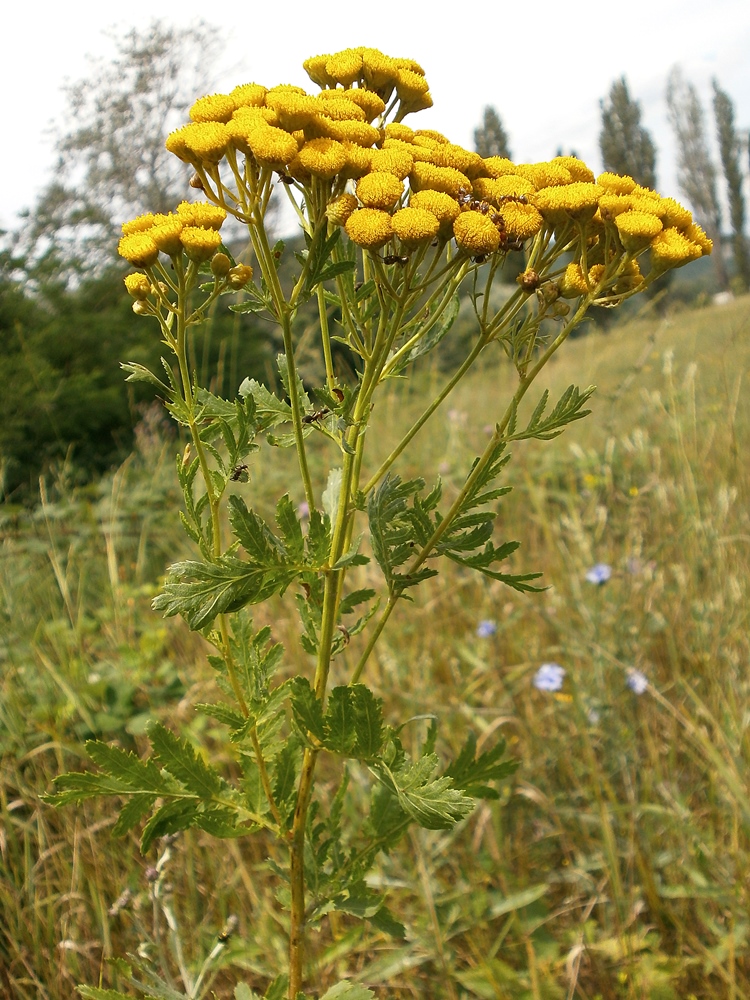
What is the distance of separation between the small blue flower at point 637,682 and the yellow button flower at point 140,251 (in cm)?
179

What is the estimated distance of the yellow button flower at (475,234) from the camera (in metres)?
0.91

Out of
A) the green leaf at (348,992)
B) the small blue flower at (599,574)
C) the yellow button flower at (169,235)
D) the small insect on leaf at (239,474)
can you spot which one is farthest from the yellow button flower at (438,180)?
the small blue flower at (599,574)

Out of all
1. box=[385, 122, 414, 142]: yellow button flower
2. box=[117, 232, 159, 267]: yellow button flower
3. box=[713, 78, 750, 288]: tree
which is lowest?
box=[713, 78, 750, 288]: tree

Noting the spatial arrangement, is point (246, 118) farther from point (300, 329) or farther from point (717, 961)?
point (300, 329)

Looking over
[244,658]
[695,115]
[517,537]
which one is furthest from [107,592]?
[695,115]

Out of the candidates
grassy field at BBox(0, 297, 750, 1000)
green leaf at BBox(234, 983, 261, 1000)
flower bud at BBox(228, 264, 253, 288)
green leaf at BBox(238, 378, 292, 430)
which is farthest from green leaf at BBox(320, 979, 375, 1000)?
flower bud at BBox(228, 264, 253, 288)

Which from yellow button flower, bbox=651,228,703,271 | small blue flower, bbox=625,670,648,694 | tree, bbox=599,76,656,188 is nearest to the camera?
yellow button flower, bbox=651,228,703,271

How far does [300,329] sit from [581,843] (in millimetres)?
5973

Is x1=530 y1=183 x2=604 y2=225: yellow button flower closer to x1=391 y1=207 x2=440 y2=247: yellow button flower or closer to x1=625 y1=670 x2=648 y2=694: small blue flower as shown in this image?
x1=391 y1=207 x2=440 y2=247: yellow button flower

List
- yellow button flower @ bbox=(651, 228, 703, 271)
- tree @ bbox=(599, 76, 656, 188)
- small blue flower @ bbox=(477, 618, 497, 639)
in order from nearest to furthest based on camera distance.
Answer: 1. yellow button flower @ bbox=(651, 228, 703, 271)
2. small blue flower @ bbox=(477, 618, 497, 639)
3. tree @ bbox=(599, 76, 656, 188)

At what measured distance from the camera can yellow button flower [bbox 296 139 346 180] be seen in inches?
35.6

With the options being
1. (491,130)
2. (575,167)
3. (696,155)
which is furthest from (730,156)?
(575,167)

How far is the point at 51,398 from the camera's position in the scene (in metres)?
5.07

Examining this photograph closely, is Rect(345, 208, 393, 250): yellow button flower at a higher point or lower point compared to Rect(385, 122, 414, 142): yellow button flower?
lower
